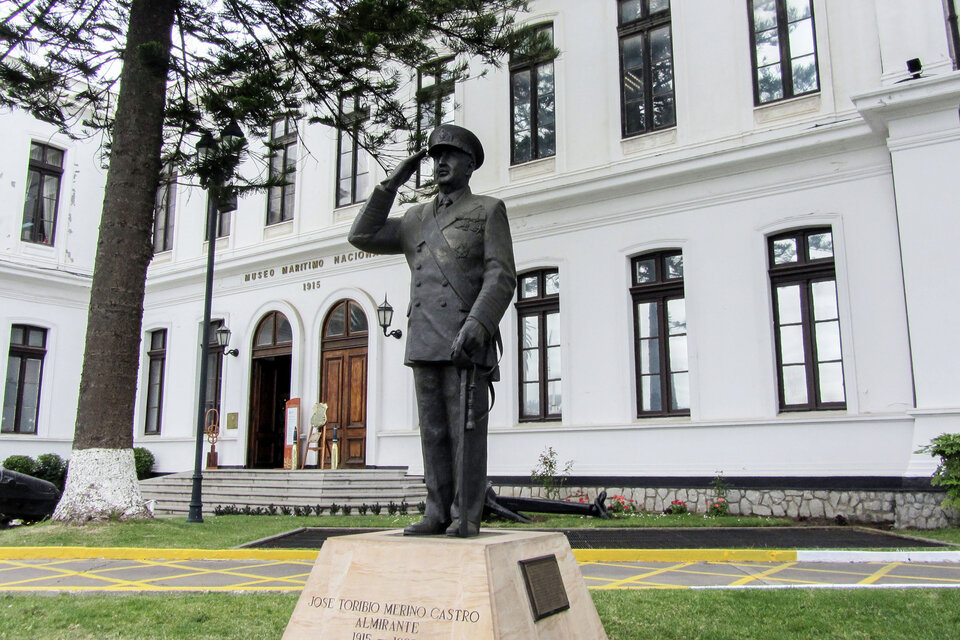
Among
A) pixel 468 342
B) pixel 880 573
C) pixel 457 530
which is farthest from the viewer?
pixel 880 573

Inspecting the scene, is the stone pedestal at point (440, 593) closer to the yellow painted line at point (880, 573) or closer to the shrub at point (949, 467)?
the yellow painted line at point (880, 573)

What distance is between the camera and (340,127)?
39.1 ft

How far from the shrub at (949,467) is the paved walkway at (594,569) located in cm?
253

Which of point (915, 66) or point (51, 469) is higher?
point (915, 66)

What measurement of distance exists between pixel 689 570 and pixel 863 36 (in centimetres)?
938

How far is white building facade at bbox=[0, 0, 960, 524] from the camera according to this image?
455 inches

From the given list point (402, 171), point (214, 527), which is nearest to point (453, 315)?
point (402, 171)

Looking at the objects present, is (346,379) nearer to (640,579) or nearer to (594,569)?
(594,569)

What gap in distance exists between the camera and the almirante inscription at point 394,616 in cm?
355

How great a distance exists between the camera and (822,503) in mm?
11727

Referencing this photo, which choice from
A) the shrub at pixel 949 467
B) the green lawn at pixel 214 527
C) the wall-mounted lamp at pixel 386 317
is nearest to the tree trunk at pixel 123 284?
the green lawn at pixel 214 527

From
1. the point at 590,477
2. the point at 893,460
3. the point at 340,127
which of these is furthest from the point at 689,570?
the point at 340,127

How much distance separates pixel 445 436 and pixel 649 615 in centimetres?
177

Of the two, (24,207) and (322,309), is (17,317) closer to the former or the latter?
(24,207)
